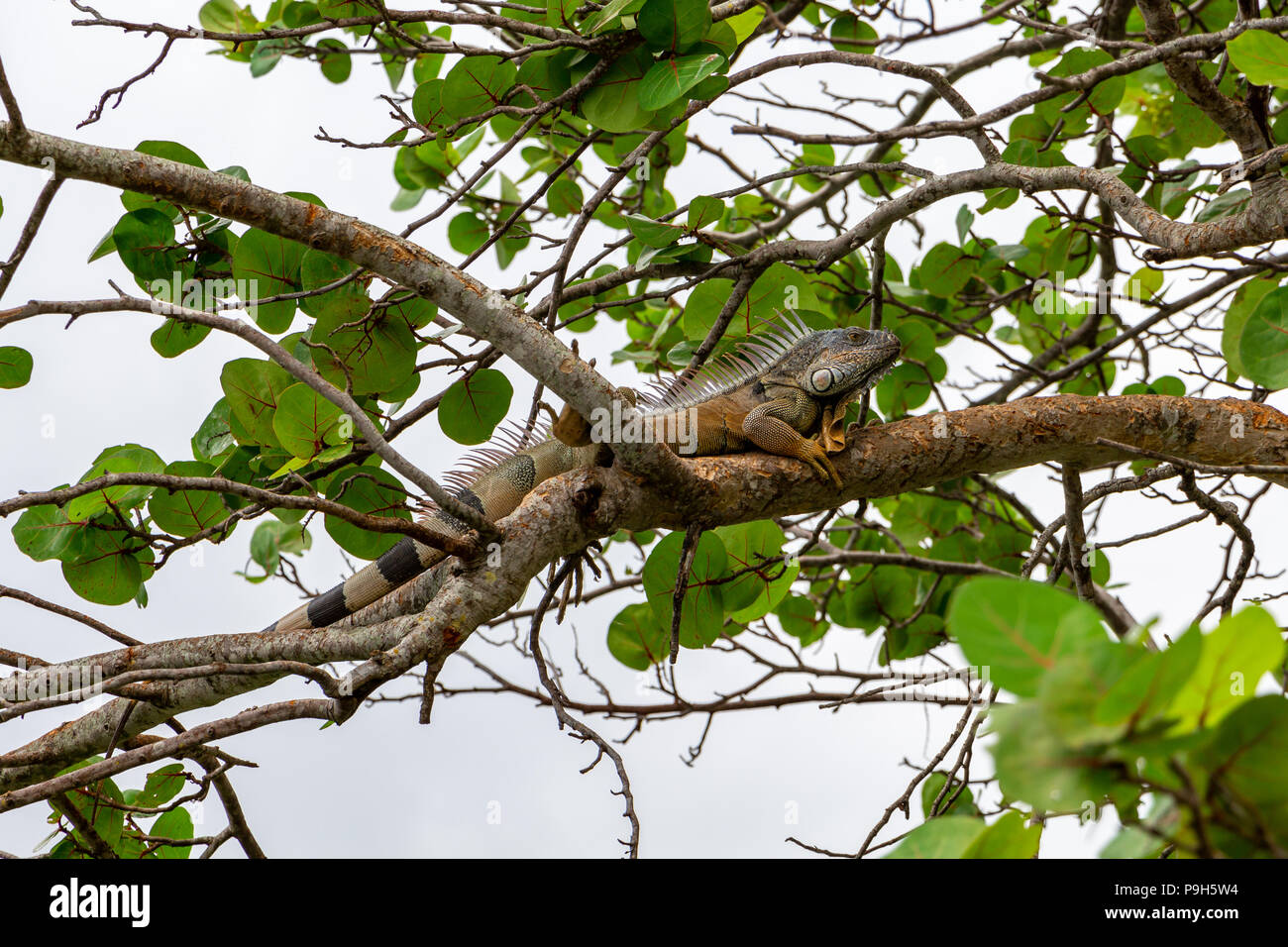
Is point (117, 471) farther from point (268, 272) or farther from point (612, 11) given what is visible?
point (612, 11)

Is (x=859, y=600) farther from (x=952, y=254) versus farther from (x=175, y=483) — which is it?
(x=175, y=483)

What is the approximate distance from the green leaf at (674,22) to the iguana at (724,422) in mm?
916

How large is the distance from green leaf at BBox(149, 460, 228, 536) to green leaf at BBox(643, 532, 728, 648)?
1.12m

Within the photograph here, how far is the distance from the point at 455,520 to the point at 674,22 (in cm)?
132

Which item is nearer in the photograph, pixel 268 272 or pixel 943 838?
pixel 943 838

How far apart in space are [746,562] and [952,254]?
173cm

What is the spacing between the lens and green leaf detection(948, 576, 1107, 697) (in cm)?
102

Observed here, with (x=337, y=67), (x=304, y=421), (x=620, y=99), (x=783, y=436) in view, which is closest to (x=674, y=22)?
(x=620, y=99)

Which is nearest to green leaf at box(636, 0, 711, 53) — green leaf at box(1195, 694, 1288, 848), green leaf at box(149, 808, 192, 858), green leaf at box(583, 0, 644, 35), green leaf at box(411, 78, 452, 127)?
green leaf at box(583, 0, 644, 35)

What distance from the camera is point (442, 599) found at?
6.58 ft

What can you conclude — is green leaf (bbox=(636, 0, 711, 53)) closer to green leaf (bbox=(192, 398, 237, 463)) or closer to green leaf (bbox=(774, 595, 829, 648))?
green leaf (bbox=(192, 398, 237, 463))

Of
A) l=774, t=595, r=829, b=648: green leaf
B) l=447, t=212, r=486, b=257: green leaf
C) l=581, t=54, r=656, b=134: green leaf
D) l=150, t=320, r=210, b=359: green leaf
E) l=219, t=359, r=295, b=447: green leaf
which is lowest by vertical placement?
l=774, t=595, r=829, b=648: green leaf

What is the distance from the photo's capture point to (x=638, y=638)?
10.5 ft
